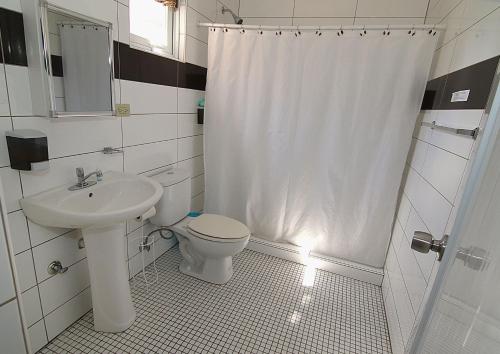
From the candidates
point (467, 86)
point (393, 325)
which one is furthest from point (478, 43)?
point (393, 325)

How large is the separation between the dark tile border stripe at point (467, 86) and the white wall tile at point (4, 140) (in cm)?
178

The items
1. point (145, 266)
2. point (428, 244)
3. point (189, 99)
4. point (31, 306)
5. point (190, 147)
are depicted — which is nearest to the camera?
point (428, 244)

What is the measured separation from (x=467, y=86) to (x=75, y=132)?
178 centimetres

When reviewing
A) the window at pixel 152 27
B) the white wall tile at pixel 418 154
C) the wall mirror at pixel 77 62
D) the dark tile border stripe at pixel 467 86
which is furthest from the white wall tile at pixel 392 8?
the wall mirror at pixel 77 62

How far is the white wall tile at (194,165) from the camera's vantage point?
226 centimetres

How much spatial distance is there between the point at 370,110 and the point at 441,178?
76cm

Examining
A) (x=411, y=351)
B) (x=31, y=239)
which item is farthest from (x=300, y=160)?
(x=31, y=239)

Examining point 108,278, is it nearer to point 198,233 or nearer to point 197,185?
point 198,233

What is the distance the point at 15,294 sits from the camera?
0.77 meters

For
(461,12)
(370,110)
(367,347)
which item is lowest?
(367,347)

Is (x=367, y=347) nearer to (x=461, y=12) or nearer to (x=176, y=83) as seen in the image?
(x=461, y=12)

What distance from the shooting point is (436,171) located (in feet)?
4.38

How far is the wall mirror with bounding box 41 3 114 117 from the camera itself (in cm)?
115

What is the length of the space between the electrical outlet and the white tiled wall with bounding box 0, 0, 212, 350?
0.03 m
